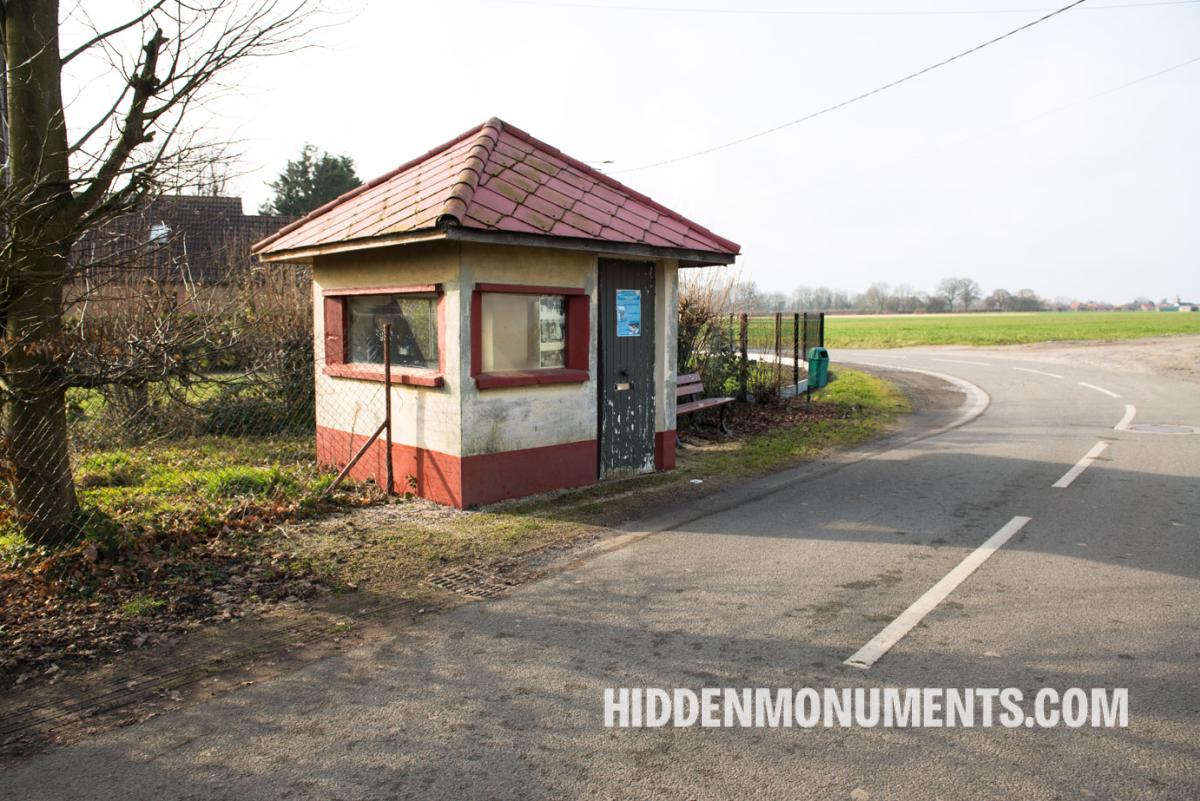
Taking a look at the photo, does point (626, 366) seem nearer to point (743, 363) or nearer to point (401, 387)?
point (401, 387)

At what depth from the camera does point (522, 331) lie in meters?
8.49

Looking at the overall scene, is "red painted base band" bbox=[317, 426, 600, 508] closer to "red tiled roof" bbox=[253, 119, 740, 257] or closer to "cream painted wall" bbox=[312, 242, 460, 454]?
"cream painted wall" bbox=[312, 242, 460, 454]

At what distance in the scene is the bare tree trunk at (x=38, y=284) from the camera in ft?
18.2

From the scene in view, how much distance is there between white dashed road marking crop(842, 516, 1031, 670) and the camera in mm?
4422

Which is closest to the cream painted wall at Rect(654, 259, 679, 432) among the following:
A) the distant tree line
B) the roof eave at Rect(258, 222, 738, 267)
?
the roof eave at Rect(258, 222, 738, 267)

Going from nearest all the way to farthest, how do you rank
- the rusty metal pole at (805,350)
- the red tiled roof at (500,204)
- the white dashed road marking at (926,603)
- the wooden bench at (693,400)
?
the white dashed road marking at (926,603), the red tiled roof at (500,204), the wooden bench at (693,400), the rusty metal pole at (805,350)

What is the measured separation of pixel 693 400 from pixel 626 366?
3560 mm

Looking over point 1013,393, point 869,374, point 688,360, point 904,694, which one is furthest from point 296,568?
point 869,374

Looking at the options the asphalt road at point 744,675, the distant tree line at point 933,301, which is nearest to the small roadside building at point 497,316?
the asphalt road at point 744,675

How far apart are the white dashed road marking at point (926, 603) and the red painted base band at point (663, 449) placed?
3825 mm

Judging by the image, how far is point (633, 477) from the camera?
30.9ft

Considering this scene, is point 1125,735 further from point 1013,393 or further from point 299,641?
point 1013,393

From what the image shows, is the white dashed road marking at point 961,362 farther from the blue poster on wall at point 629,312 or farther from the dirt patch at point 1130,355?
the blue poster on wall at point 629,312

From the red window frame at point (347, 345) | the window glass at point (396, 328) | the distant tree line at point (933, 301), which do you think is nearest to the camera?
A: the red window frame at point (347, 345)
